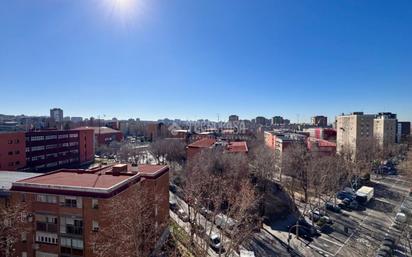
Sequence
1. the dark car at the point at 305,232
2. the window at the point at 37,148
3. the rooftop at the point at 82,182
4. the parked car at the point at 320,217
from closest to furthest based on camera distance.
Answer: the rooftop at the point at 82,182, the dark car at the point at 305,232, the parked car at the point at 320,217, the window at the point at 37,148

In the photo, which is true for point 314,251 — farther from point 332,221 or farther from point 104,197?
point 104,197

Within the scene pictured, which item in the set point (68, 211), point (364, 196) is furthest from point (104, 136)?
point (68, 211)

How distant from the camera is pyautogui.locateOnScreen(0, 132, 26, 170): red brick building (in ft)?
141

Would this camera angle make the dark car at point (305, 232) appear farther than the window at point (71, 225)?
Yes

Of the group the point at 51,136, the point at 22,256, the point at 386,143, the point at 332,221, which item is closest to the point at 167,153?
the point at 51,136

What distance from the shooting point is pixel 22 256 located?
1948cm

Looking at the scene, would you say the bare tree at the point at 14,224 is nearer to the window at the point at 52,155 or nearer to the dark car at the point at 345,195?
the window at the point at 52,155

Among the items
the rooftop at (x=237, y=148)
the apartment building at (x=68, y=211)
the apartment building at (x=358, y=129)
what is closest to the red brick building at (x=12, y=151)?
the apartment building at (x=68, y=211)

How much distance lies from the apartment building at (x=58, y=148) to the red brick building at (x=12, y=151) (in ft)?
5.29

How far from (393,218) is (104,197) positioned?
34927mm

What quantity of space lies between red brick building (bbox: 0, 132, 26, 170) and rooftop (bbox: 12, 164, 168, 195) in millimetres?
26555

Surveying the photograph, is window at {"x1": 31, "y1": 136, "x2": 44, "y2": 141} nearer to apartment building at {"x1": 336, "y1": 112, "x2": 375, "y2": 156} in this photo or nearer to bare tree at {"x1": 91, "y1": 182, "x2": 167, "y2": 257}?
bare tree at {"x1": 91, "y1": 182, "x2": 167, "y2": 257}

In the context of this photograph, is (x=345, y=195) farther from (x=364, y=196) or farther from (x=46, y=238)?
(x=46, y=238)

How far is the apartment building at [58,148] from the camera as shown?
4978 centimetres
